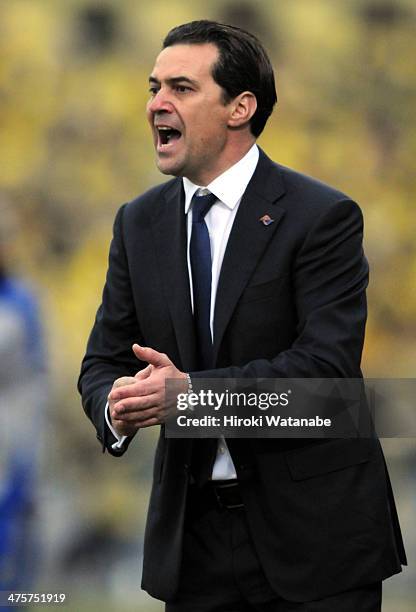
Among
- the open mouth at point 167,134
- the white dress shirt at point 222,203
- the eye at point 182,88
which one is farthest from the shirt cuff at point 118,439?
the eye at point 182,88

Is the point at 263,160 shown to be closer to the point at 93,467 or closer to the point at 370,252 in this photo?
the point at 370,252

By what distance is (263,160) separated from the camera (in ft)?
10.1

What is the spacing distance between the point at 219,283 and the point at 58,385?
207cm

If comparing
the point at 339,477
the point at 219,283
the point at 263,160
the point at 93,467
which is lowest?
the point at 93,467

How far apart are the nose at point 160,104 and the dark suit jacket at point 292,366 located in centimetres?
28

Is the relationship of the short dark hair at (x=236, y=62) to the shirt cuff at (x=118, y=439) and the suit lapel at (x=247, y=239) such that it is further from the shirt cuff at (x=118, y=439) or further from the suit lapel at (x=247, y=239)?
the shirt cuff at (x=118, y=439)

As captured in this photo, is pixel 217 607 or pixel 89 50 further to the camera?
pixel 89 50

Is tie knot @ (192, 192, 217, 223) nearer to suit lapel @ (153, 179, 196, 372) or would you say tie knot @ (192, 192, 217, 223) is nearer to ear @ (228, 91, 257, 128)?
suit lapel @ (153, 179, 196, 372)

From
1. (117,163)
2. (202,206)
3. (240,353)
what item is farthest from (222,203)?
(117,163)

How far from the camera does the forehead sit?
300cm

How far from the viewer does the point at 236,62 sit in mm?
3043

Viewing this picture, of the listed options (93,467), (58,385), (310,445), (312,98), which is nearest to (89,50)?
(312,98)

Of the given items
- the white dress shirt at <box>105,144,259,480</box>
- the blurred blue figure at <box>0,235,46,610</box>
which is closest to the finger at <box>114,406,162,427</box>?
the white dress shirt at <box>105,144,259,480</box>

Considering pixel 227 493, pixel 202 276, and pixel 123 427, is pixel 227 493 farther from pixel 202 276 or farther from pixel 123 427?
pixel 202 276
